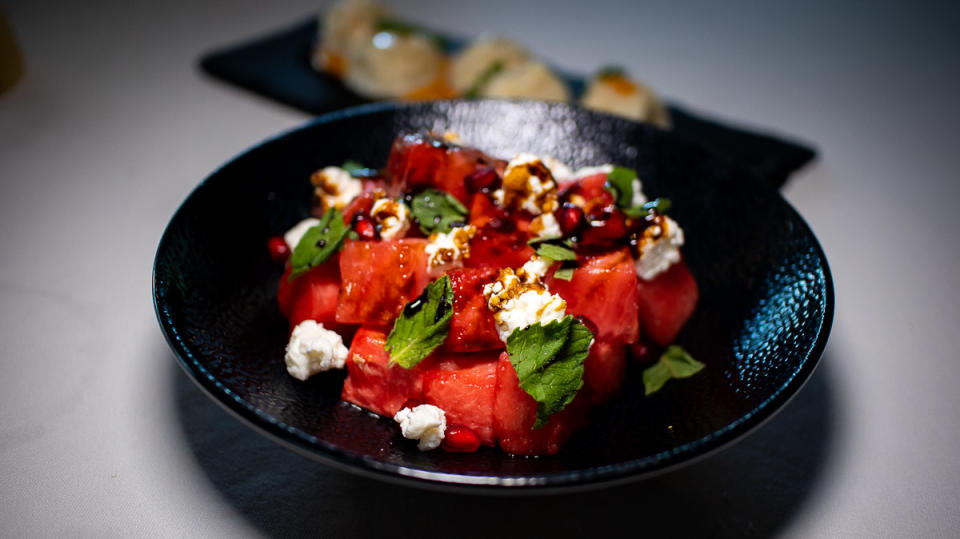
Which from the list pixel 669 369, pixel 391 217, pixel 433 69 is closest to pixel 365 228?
pixel 391 217

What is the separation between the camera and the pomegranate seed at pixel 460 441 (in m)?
1.32

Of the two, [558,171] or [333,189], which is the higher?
[558,171]

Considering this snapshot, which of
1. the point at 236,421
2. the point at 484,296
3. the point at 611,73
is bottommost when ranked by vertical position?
the point at 236,421

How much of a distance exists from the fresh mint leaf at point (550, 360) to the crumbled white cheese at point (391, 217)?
0.35 m

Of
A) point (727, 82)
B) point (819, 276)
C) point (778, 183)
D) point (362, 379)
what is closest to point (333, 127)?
point (362, 379)

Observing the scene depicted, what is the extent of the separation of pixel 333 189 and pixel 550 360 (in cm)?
70

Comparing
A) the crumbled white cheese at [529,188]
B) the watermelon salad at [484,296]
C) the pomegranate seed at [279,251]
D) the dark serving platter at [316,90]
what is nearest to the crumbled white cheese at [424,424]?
the watermelon salad at [484,296]

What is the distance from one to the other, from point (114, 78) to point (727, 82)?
250 centimetres

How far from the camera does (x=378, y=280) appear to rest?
1.41m

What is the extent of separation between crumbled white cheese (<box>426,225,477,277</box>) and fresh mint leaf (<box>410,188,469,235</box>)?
0.26 feet

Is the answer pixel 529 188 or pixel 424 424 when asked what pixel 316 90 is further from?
pixel 424 424

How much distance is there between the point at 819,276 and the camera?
149 cm

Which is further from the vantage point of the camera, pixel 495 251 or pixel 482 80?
pixel 482 80

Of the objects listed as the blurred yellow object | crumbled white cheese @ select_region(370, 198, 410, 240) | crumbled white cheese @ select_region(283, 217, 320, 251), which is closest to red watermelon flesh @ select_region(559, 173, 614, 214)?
crumbled white cheese @ select_region(370, 198, 410, 240)
